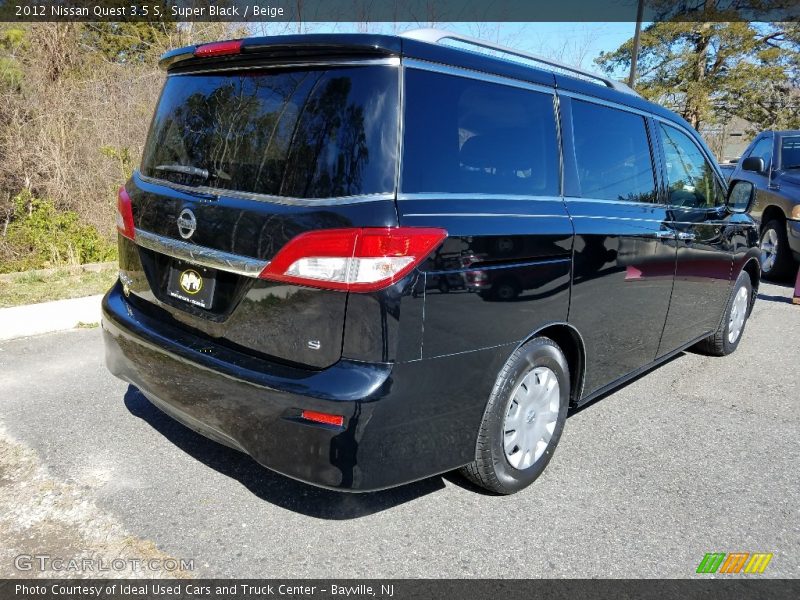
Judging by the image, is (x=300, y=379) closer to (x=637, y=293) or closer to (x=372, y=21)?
(x=637, y=293)

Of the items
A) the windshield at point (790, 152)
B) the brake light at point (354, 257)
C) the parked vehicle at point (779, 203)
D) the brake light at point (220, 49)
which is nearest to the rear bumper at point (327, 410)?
the brake light at point (354, 257)

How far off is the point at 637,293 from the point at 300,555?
2.34 meters

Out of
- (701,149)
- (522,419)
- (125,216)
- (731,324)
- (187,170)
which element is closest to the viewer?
(187,170)

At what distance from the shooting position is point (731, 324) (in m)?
5.27

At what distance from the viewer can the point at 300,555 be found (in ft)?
8.11

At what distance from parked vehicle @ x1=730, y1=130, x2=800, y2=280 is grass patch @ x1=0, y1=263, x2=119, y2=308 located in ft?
27.0

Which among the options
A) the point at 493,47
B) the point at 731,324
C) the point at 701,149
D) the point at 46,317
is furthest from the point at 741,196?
the point at 46,317

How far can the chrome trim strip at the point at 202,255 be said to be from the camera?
2357mm

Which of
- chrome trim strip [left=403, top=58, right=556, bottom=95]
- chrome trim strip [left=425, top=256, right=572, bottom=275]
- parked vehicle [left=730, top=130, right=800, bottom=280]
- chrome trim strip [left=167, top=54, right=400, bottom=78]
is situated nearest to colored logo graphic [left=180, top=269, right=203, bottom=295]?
chrome trim strip [left=167, top=54, right=400, bottom=78]

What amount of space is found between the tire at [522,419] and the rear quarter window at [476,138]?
30.1 inches

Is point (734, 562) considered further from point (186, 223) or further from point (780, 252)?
point (780, 252)

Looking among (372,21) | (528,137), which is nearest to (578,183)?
(528,137)

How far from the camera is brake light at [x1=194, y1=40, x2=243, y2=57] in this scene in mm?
2570

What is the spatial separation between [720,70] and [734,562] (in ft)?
100
